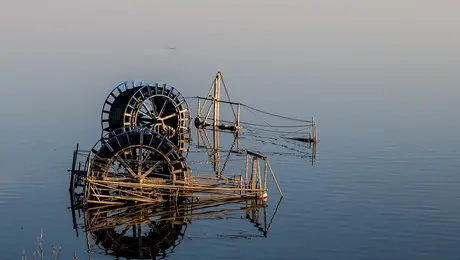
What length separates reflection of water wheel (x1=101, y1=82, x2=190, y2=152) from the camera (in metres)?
74.5

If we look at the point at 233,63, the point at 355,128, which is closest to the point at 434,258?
the point at 355,128

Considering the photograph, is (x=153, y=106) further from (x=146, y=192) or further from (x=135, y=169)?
(x=146, y=192)

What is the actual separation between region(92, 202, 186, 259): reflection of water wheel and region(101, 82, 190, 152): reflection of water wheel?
2195 centimetres

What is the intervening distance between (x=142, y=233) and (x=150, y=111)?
99.9 feet

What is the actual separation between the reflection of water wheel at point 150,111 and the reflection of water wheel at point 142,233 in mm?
21952

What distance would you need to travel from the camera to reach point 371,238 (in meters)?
47.5

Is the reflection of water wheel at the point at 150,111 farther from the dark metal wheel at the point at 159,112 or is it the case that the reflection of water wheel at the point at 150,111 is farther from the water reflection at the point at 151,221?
the water reflection at the point at 151,221

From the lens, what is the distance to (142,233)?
49000 millimetres

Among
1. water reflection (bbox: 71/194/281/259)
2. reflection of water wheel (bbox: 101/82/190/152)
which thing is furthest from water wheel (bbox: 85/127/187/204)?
reflection of water wheel (bbox: 101/82/190/152)

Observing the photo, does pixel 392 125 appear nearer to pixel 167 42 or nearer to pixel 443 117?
pixel 443 117

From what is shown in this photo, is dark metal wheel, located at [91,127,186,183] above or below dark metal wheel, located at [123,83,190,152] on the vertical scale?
below

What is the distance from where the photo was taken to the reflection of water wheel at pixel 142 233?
151 feet

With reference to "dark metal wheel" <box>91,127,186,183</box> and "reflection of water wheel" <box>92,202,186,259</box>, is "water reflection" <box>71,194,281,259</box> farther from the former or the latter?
"dark metal wheel" <box>91,127,186,183</box>

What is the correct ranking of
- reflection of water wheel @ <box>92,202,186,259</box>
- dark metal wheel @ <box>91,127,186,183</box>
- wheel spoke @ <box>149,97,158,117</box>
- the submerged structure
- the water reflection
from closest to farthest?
reflection of water wheel @ <box>92,202,186,259</box>, the water reflection, the submerged structure, dark metal wheel @ <box>91,127,186,183</box>, wheel spoke @ <box>149,97,158,117</box>
